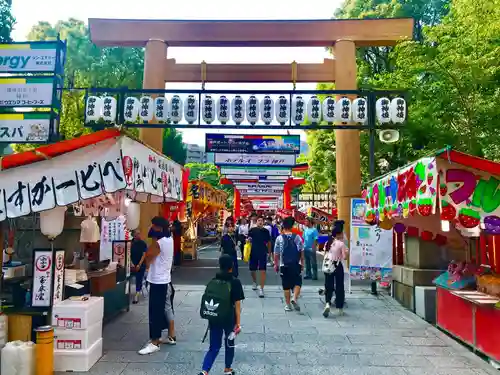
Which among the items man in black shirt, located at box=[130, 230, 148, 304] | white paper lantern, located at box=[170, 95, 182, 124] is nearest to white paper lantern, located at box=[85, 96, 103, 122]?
white paper lantern, located at box=[170, 95, 182, 124]

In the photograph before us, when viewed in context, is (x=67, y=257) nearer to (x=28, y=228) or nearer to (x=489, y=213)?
(x=28, y=228)

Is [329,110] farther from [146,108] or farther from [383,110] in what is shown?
[146,108]

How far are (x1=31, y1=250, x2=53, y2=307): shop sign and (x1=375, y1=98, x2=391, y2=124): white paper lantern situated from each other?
34.6 feet

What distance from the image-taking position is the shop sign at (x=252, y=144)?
61.2ft

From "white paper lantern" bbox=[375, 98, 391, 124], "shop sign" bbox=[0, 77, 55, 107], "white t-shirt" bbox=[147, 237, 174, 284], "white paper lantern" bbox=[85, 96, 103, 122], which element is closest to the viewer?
"white t-shirt" bbox=[147, 237, 174, 284]

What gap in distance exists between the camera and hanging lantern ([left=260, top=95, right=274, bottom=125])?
13.4 metres

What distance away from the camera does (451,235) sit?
8.77 meters

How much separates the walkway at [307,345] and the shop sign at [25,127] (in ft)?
14.4

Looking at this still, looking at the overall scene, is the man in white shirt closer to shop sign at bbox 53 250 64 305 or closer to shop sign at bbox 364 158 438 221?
shop sign at bbox 53 250 64 305

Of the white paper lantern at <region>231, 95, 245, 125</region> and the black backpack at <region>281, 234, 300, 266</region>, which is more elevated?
the white paper lantern at <region>231, 95, 245, 125</region>

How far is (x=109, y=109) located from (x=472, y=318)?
11606 millimetres

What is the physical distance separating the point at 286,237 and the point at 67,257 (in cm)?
469

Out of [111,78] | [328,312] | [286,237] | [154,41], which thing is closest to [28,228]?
[286,237]

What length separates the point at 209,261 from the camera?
1816 cm
